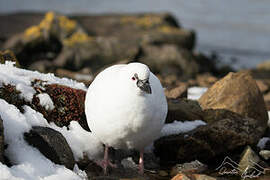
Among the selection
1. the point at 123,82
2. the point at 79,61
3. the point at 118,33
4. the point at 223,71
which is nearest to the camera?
the point at 123,82

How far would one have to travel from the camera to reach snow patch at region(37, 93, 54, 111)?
709cm

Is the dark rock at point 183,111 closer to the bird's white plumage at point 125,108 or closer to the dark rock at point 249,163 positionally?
the dark rock at point 249,163

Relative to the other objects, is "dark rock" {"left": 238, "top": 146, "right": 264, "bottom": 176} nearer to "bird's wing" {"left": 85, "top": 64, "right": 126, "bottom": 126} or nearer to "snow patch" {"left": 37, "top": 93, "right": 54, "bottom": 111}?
"bird's wing" {"left": 85, "top": 64, "right": 126, "bottom": 126}

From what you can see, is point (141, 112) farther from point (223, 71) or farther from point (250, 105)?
point (223, 71)

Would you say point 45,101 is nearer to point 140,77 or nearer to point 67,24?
point 140,77

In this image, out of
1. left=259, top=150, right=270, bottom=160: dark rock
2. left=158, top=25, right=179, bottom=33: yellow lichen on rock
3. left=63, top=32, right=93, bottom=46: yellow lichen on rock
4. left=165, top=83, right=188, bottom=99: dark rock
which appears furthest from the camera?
left=158, top=25, right=179, bottom=33: yellow lichen on rock

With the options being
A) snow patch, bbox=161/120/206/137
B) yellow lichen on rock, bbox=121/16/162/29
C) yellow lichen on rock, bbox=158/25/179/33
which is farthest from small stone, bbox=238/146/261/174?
yellow lichen on rock, bbox=121/16/162/29

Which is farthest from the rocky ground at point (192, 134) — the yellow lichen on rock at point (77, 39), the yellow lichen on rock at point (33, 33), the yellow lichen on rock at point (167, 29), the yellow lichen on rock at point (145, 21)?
the yellow lichen on rock at point (33, 33)

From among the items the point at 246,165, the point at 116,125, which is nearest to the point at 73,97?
the point at 116,125

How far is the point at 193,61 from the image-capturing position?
18.5 metres

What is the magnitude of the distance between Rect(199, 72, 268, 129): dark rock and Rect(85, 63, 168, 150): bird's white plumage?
7.06ft

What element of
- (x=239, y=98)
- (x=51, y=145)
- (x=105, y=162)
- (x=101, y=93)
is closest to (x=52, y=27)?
(x=239, y=98)

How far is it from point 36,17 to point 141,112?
20.4 m

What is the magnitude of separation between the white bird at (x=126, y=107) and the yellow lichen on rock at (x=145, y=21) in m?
15.9
